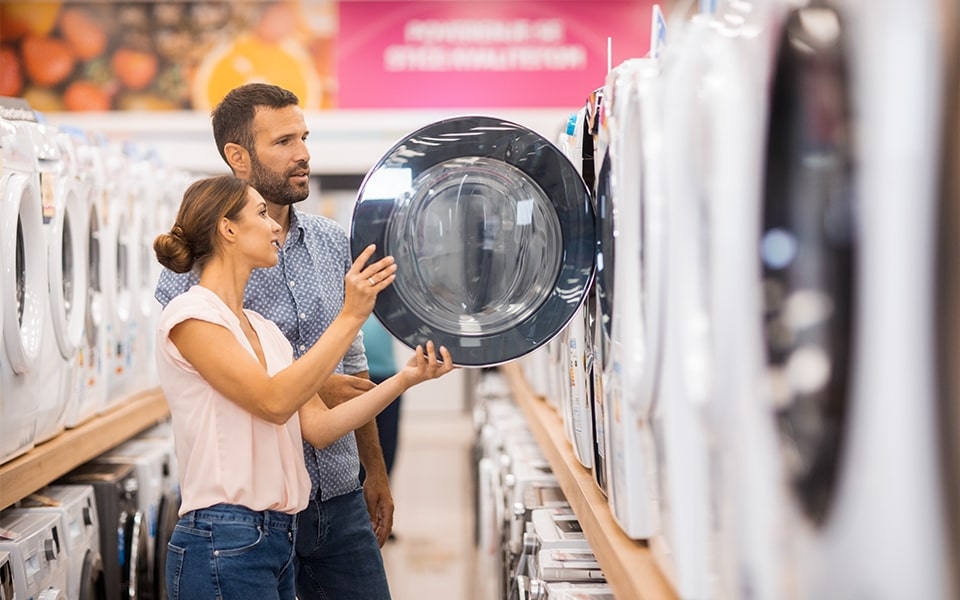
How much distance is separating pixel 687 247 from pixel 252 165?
4.43ft

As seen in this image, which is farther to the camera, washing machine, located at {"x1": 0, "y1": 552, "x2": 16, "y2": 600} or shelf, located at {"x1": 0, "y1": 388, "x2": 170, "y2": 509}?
shelf, located at {"x1": 0, "y1": 388, "x2": 170, "y2": 509}

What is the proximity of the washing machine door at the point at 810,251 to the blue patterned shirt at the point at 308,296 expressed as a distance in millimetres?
1397

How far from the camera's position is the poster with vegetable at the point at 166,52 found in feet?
23.1

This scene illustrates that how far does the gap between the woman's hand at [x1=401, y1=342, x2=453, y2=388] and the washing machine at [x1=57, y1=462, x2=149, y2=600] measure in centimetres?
195

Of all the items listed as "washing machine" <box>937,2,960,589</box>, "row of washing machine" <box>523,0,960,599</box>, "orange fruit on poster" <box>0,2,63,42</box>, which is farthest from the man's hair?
"orange fruit on poster" <box>0,2,63,42</box>

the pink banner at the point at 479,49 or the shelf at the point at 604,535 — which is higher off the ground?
the pink banner at the point at 479,49

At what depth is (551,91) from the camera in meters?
7.21

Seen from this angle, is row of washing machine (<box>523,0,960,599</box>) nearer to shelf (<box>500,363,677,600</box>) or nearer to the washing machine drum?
shelf (<box>500,363,677,600</box>)

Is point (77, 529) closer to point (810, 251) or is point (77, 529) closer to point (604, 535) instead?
point (604, 535)

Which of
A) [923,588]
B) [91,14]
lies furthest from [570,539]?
[91,14]

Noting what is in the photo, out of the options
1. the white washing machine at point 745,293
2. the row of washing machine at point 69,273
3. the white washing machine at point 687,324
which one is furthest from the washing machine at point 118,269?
the white washing machine at point 745,293

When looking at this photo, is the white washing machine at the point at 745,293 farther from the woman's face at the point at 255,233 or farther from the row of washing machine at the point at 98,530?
the row of washing machine at the point at 98,530

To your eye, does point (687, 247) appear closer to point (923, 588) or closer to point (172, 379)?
point (923, 588)

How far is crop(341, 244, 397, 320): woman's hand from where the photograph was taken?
189 cm
